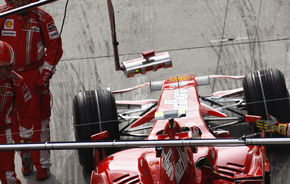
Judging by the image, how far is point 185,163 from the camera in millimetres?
3967

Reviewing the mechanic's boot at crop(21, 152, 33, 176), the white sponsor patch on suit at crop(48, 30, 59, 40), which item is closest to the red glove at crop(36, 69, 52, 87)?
the white sponsor patch on suit at crop(48, 30, 59, 40)

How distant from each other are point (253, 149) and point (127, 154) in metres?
1.20

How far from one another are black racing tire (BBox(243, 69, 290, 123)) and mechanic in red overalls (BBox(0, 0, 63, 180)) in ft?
7.47

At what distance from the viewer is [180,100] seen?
18.1ft

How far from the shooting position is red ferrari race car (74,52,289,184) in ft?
12.7

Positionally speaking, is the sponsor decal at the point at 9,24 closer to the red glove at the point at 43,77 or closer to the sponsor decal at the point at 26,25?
the sponsor decal at the point at 26,25

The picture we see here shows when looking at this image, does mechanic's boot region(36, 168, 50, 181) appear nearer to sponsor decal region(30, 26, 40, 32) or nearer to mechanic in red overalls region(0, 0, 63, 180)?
mechanic in red overalls region(0, 0, 63, 180)

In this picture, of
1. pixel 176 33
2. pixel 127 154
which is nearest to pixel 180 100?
pixel 127 154

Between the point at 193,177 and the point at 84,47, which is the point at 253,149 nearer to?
the point at 193,177

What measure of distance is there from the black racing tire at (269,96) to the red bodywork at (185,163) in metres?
0.82

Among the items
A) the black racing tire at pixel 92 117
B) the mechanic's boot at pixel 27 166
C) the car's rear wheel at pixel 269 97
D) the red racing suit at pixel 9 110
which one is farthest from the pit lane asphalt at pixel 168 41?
the car's rear wheel at pixel 269 97

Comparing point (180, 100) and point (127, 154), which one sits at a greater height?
point (180, 100)

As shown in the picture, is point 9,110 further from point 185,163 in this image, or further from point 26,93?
point 185,163

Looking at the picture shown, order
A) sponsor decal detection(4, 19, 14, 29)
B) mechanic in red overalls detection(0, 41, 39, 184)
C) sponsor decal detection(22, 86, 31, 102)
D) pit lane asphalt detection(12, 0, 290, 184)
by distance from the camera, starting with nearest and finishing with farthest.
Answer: mechanic in red overalls detection(0, 41, 39, 184) → sponsor decal detection(22, 86, 31, 102) → sponsor decal detection(4, 19, 14, 29) → pit lane asphalt detection(12, 0, 290, 184)
